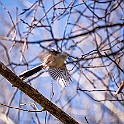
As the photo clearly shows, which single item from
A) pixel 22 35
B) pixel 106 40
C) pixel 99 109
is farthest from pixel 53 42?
pixel 99 109

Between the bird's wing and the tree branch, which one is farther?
the bird's wing

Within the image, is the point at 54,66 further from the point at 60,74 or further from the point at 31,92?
the point at 31,92

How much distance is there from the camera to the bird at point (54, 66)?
709 millimetres

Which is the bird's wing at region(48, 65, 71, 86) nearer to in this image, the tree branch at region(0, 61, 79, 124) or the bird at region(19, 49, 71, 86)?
the bird at region(19, 49, 71, 86)

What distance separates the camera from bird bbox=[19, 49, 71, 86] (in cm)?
71

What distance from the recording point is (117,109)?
1.29 metres

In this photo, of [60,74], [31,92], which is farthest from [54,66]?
[31,92]

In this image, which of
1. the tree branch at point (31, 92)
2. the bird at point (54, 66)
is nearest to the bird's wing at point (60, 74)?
the bird at point (54, 66)

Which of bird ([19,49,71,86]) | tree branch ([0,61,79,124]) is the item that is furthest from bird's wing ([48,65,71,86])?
tree branch ([0,61,79,124])

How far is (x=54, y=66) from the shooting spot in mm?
730

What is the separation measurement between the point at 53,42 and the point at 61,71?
0.40 metres

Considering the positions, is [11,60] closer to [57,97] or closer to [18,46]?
[18,46]

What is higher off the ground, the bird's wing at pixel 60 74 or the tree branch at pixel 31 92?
the bird's wing at pixel 60 74

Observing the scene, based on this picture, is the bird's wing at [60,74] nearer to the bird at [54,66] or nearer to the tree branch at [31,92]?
the bird at [54,66]
